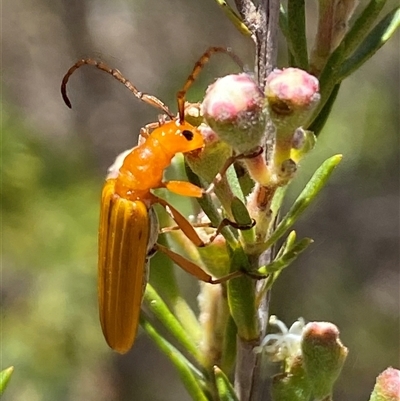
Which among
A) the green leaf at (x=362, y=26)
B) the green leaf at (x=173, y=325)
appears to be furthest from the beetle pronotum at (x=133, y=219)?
the green leaf at (x=362, y=26)

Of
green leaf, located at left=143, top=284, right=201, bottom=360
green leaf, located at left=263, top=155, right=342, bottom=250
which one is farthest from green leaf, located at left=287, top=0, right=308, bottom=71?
green leaf, located at left=143, top=284, right=201, bottom=360

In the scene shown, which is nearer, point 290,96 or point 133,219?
point 290,96

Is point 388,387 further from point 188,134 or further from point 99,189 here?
point 99,189

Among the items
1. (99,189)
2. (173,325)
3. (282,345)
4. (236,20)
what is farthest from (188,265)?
(99,189)

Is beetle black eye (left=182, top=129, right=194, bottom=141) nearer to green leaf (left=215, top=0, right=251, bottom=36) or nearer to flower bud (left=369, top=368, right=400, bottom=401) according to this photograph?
green leaf (left=215, top=0, right=251, bottom=36)

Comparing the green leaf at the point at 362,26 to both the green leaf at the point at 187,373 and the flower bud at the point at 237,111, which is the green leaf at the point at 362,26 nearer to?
the flower bud at the point at 237,111

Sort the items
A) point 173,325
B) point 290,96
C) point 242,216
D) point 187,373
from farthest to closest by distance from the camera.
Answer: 1. point 173,325
2. point 187,373
3. point 242,216
4. point 290,96
